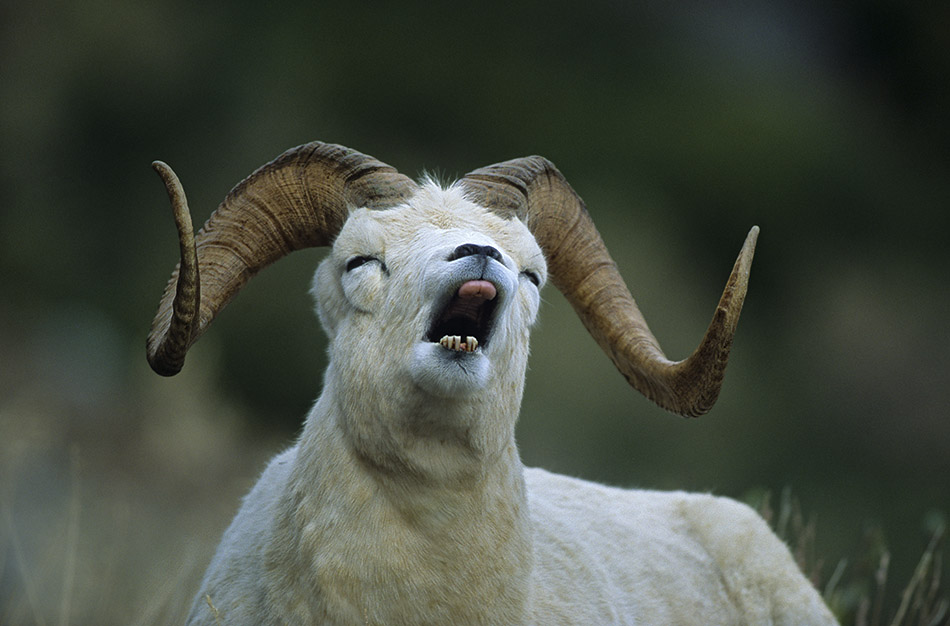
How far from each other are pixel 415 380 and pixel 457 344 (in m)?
0.18

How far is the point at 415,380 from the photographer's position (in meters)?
3.41

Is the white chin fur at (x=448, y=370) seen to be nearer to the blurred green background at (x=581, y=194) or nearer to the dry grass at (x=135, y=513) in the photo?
the dry grass at (x=135, y=513)

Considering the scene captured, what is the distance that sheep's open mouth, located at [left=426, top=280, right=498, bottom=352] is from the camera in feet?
10.9

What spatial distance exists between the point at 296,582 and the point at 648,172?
578 inches

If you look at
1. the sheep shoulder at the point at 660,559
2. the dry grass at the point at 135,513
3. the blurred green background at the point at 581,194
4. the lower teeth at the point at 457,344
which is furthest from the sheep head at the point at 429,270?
the blurred green background at the point at 581,194

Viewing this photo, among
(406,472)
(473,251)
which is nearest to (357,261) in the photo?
(473,251)

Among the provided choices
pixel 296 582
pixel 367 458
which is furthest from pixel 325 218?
pixel 296 582

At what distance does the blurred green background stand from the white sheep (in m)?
4.87

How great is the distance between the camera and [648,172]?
57.4 feet

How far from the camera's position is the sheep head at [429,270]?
11.2 ft

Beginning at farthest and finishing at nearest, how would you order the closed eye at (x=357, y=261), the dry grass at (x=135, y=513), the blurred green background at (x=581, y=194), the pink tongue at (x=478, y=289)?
the blurred green background at (x=581, y=194) < the dry grass at (x=135, y=513) < the closed eye at (x=357, y=261) < the pink tongue at (x=478, y=289)

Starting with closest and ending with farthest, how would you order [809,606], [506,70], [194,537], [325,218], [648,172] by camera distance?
[325,218]
[809,606]
[194,537]
[648,172]
[506,70]

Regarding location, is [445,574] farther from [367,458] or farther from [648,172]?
[648,172]

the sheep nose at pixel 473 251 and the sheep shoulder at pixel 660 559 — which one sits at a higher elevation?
the sheep nose at pixel 473 251
